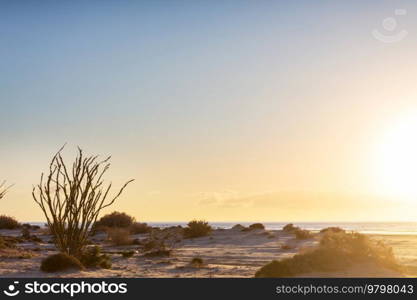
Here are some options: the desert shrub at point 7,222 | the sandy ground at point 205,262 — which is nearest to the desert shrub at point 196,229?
the sandy ground at point 205,262

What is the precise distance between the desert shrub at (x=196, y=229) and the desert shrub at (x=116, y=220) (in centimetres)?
811

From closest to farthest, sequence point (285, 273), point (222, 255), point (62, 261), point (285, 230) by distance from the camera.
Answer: point (285, 273), point (62, 261), point (222, 255), point (285, 230)

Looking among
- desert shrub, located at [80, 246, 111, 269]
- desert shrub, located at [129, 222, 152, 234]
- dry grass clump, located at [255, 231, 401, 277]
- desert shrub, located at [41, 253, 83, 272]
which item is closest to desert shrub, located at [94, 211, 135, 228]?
desert shrub, located at [129, 222, 152, 234]

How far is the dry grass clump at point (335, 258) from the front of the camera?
44.2 ft

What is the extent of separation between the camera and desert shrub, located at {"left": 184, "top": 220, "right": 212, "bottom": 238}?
3309 cm

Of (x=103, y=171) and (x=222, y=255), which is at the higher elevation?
(x=103, y=171)

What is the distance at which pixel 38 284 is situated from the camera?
1010 cm

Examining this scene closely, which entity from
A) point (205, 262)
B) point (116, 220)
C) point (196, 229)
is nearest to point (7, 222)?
point (116, 220)

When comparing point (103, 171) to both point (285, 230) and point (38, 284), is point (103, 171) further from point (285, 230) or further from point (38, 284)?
point (285, 230)

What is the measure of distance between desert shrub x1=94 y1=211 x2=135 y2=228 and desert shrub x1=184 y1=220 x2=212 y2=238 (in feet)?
26.6

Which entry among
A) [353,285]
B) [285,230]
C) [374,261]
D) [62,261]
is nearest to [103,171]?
[62,261]

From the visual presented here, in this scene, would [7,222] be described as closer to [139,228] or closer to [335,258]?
[139,228]

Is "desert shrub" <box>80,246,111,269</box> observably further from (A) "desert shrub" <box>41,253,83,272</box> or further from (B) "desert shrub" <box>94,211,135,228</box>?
(B) "desert shrub" <box>94,211,135,228</box>

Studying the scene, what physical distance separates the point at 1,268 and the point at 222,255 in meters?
9.43
